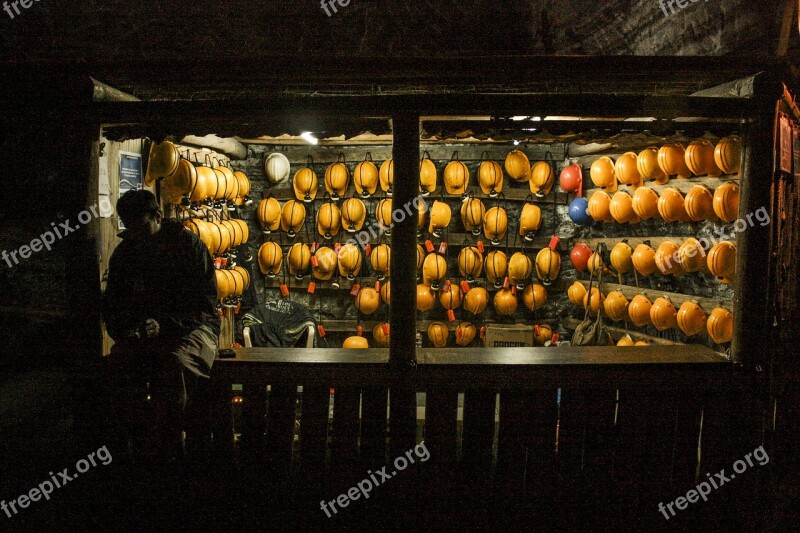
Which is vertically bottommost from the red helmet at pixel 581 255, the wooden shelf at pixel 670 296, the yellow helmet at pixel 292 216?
the wooden shelf at pixel 670 296

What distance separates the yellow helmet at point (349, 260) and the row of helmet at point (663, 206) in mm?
4081

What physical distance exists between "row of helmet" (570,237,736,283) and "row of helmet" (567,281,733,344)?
44 centimetres

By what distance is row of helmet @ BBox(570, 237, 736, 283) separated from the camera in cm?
586

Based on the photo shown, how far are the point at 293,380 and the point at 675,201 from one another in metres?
5.59

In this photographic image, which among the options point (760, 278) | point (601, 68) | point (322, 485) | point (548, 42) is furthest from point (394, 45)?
point (322, 485)

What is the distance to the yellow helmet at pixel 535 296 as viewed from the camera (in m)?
8.95

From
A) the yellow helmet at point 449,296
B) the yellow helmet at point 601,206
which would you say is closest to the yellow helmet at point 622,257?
the yellow helmet at point 601,206

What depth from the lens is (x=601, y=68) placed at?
177 inches

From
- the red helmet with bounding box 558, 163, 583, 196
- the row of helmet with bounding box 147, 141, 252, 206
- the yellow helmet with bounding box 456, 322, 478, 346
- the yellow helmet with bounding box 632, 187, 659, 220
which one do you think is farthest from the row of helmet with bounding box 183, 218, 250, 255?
the yellow helmet with bounding box 632, 187, 659, 220

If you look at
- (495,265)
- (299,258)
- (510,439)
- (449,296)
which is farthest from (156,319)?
(495,265)

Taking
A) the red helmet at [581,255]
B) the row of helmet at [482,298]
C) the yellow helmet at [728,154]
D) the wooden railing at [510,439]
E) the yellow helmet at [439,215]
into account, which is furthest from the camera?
the row of helmet at [482,298]

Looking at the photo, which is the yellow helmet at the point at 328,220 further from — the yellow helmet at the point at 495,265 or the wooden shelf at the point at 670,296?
the wooden shelf at the point at 670,296

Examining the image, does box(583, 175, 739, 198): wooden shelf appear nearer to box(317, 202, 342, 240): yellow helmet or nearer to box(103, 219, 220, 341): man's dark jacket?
box(317, 202, 342, 240): yellow helmet

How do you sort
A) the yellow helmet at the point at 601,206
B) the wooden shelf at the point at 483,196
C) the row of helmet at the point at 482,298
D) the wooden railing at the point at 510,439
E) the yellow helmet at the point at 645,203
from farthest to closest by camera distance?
the wooden shelf at the point at 483,196, the row of helmet at the point at 482,298, the yellow helmet at the point at 601,206, the yellow helmet at the point at 645,203, the wooden railing at the point at 510,439
